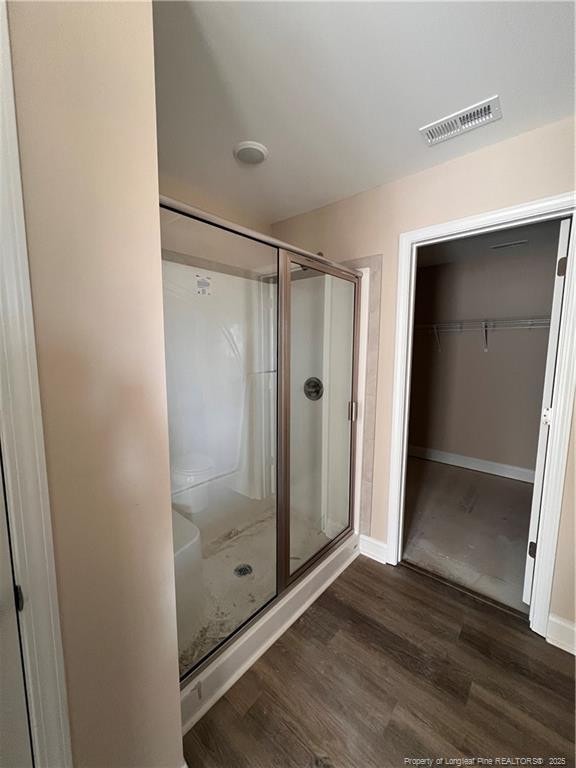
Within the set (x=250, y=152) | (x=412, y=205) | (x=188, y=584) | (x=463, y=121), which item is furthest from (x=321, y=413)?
(x=463, y=121)

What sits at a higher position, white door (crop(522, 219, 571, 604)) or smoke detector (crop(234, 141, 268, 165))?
smoke detector (crop(234, 141, 268, 165))

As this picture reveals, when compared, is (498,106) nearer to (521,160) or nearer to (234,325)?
(521,160)

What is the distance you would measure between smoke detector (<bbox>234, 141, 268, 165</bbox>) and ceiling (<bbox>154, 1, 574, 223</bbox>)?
0.04 metres

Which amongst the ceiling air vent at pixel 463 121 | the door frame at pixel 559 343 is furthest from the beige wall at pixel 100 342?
the door frame at pixel 559 343

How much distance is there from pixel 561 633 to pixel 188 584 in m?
1.82

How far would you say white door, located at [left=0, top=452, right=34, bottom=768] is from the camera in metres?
0.61

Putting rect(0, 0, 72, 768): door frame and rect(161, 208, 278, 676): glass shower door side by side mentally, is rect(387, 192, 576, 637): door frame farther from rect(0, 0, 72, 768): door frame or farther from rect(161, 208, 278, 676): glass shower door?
rect(0, 0, 72, 768): door frame

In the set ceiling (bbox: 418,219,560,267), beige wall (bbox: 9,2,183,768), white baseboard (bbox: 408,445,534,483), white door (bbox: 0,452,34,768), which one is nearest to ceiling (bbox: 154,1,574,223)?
beige wall (bbox: 9,2,183,768)

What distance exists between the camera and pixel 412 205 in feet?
5.84

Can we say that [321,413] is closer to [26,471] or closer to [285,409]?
[285,409]

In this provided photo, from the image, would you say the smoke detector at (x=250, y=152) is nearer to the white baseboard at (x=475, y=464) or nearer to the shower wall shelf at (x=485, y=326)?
the shower wall shelf at (x=485, y=326)

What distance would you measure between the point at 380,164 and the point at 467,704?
2.57 metres

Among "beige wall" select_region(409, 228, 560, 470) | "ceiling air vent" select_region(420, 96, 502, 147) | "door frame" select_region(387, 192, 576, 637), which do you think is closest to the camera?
"ceiling air vent" select_region(420, 96, 502, 147)

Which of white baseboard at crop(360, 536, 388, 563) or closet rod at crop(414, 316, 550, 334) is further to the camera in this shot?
closet rod at crop(414, 316, 550, 334)
